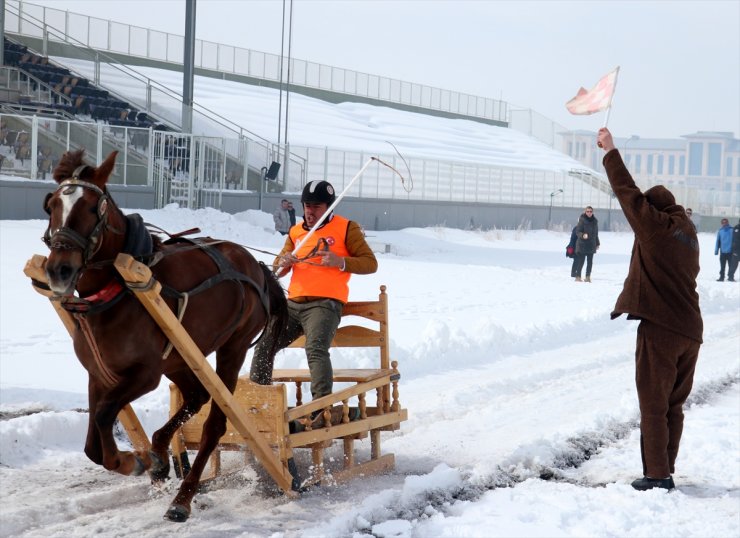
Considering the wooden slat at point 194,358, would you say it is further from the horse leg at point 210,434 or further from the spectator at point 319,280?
the spectator at point 319,280

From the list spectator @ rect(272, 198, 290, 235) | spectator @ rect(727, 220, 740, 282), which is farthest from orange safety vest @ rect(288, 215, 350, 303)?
spectator @ rect(727, 220, 740, 282)

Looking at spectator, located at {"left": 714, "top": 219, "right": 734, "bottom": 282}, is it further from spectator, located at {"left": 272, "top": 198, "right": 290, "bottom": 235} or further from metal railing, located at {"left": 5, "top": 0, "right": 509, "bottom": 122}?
metal railing, located at {"left": 5, "top": 0, "right": 509, "bottom": 122}

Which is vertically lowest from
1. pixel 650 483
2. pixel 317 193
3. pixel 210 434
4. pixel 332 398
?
pixel 650 483

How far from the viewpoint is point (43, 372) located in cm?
1089

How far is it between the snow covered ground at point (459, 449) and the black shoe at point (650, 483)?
107 millimetres

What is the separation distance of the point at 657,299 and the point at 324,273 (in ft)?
7.28

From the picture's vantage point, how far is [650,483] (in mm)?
7336

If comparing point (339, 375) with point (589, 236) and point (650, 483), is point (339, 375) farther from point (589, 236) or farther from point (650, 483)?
point (589, 236)

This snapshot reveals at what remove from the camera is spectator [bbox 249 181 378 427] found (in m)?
7.64

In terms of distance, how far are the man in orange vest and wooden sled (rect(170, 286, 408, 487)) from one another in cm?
20

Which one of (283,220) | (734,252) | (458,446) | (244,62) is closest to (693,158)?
(244,62)

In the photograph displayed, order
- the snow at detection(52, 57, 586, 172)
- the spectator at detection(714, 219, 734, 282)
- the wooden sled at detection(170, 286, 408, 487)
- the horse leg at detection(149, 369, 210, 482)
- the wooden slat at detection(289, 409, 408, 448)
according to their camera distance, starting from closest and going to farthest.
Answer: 1. the horse leg at detection(149, 369, 210, 482)
2. the wooden sled at detection(170, 286, 408, 487)
3. the wooden slat at detection(289, 409, 408, 448)
4. the spectator at detection(714, 219, 734, 282)
5. the snow at detection(52, 57, 586, 172)

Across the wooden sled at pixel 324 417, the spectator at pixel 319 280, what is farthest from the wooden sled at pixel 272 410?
the spectator at pixel 319 280

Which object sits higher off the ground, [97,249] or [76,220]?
[76,220]
